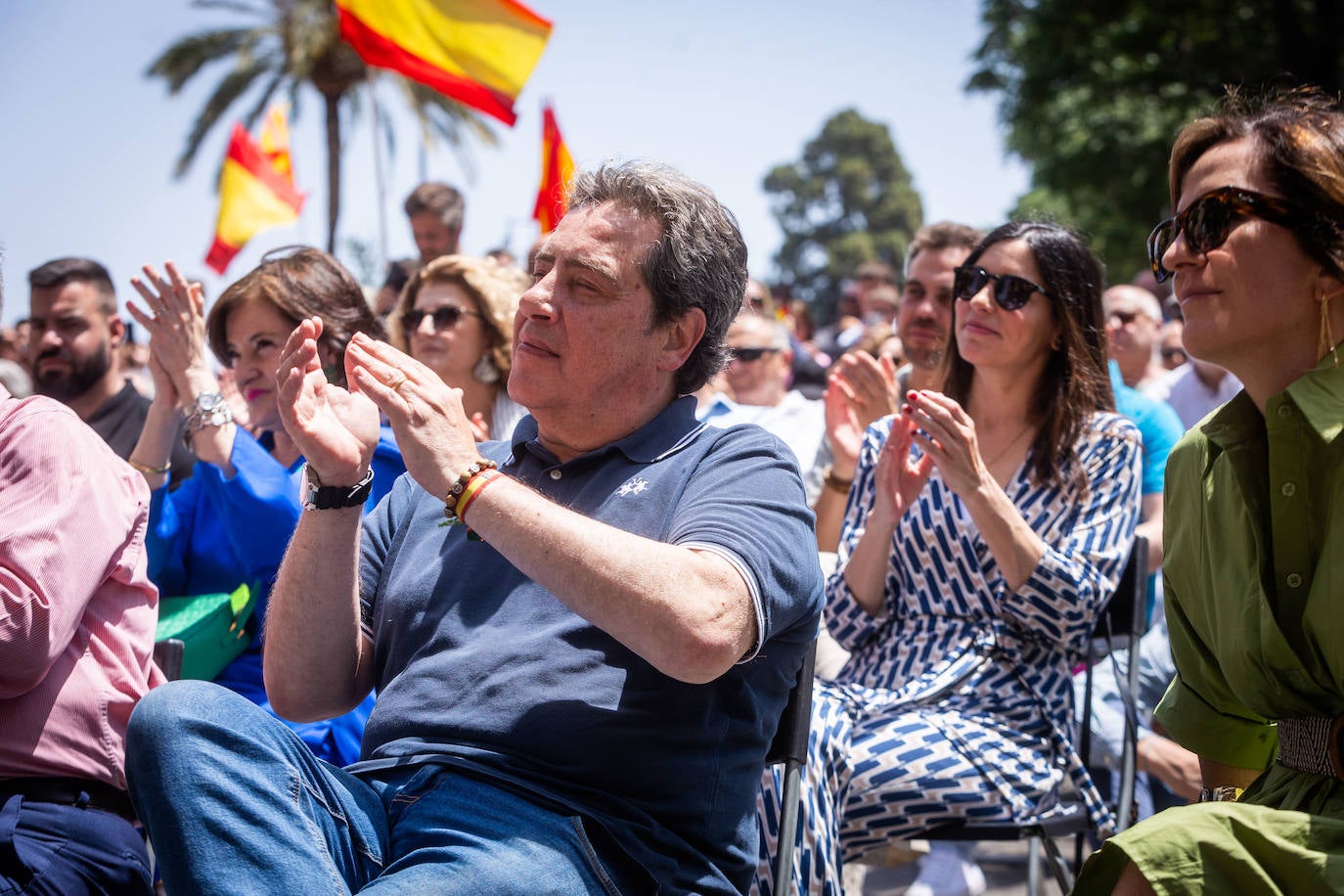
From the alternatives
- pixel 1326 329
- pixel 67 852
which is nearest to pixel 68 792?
pixel 67 852

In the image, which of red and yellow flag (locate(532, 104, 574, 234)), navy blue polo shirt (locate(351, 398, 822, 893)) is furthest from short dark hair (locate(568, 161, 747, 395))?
red and yellow flag (locate(532, 104, 574, 234))

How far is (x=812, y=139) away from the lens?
3295 inches

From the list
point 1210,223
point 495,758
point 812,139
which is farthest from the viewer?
point 812,139

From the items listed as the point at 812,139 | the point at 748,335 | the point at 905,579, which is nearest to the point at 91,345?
the point at 748,335

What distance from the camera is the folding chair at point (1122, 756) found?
10.1 ft

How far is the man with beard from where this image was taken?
5105mm

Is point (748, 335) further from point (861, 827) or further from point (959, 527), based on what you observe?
point (861, 827)

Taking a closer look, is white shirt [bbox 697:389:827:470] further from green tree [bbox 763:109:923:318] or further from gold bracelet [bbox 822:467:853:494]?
green tree [bbox 763:109:923:318]

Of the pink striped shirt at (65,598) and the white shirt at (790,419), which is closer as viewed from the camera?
the pink striped shirt at (65,598)

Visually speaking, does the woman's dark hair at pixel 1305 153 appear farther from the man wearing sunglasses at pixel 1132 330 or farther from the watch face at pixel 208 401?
the man wearing sunglasses at pixel 1132 330

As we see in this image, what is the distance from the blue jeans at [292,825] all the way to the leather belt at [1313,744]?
1.15 meters

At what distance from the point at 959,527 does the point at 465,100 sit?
456cm

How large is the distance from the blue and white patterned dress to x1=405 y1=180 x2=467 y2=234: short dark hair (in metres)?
4.26

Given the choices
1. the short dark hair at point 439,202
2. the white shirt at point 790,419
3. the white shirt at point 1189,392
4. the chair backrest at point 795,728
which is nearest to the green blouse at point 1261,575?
the chair backrest at point 795,728
